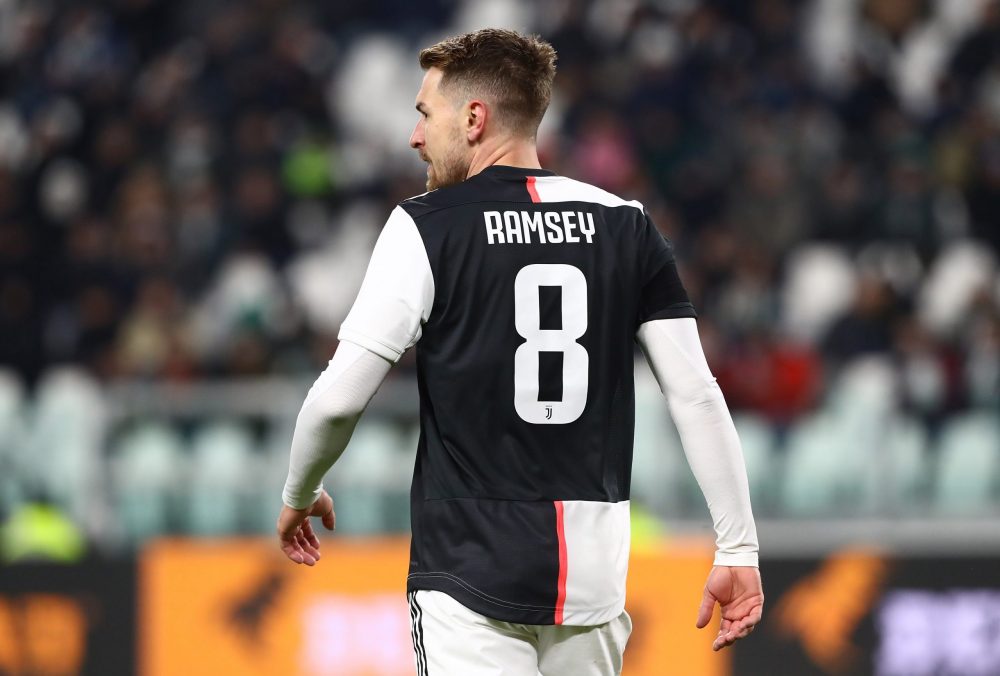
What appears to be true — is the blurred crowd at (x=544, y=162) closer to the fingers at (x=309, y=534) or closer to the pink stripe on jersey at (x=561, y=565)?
the fingers at (x=309, y=534)

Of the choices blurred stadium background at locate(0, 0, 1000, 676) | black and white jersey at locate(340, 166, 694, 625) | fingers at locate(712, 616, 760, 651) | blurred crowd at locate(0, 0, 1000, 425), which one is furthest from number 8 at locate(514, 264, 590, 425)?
blurred crowd at locate(0, 0, 1000, 425)

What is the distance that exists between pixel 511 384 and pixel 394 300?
292 mm

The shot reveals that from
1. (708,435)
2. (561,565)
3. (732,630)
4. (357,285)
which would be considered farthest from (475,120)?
(357,285)

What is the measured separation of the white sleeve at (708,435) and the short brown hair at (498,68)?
1.76 feet

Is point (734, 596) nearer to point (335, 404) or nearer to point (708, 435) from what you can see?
point (708, 435)

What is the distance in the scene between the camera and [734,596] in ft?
10.8

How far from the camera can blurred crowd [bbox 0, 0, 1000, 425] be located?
954 cm

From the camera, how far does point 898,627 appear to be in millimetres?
7145

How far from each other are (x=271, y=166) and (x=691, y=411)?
827 cm

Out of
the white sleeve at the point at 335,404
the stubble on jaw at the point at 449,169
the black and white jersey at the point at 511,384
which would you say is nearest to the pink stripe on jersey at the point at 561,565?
the black and white jersey at the point at 511,384

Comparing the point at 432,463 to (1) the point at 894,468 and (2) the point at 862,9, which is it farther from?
(2) the point at 862,9

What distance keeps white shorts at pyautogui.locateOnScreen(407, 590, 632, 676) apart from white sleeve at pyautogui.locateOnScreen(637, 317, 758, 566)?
0.30m

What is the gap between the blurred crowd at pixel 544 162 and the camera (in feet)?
31.3

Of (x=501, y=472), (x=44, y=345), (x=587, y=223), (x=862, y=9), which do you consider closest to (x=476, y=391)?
(x=501, y=472)
